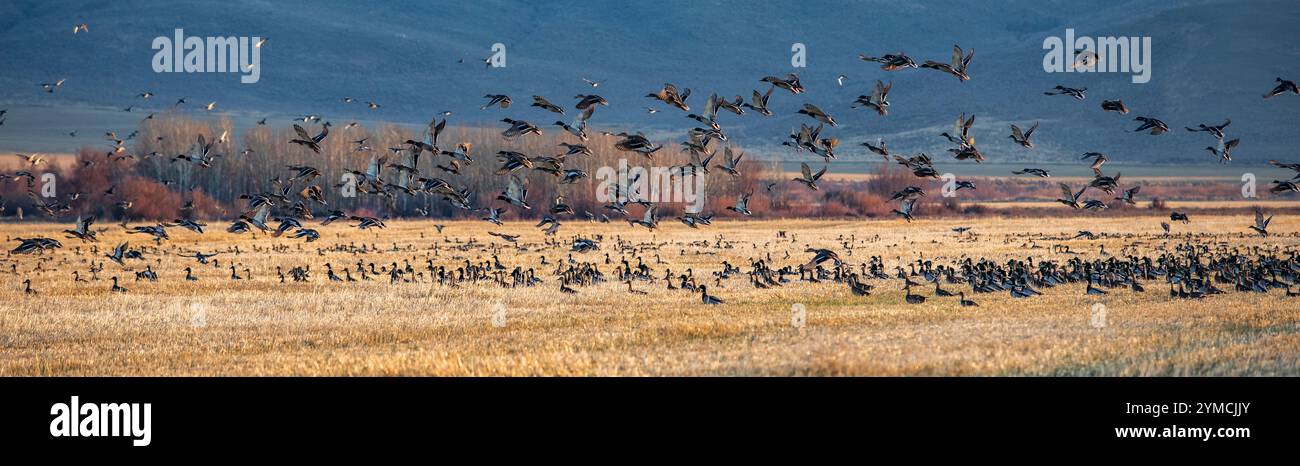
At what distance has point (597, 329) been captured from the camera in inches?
800

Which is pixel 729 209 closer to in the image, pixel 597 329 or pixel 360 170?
pixel 597 329

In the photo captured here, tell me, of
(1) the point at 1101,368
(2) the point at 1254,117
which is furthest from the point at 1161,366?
(2) the point at 1254,117

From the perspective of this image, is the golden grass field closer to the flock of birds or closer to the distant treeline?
the flock of birds

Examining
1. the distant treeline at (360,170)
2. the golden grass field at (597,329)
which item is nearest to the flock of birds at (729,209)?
the golden grass field at (597,329)

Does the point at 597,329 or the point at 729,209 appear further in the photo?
the point at 729,209

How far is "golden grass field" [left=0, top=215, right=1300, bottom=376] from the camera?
51.5ft

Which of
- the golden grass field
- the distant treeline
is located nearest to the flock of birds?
the golden grass field

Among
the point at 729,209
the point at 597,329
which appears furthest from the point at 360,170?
the point at 597,329

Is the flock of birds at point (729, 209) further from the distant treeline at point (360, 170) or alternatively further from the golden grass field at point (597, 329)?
the distant treeline at point (360, 170)

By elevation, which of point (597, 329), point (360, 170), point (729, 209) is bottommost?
point (597, 329)

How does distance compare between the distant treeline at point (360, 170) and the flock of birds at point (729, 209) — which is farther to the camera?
the distant treeline at point (360, 170)

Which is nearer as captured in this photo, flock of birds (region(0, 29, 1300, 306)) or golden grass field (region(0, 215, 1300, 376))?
golden grass field (region(0, 215, 1300, 376))

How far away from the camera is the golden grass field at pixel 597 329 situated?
15.7 m

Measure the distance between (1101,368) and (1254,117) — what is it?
155 m
